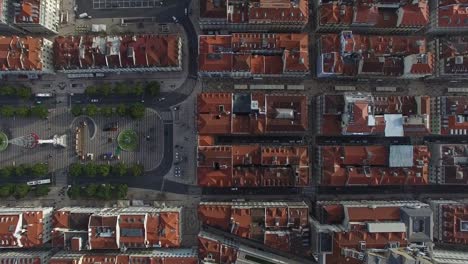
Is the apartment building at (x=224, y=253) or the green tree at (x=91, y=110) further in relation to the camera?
the green tree at (x=91, y=110)

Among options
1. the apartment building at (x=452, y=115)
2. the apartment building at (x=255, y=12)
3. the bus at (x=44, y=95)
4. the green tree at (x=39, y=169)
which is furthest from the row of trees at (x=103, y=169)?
the apartment building at (x=452, y=115)

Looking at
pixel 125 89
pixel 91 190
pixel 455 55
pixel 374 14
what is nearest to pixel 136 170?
pixel 91 190

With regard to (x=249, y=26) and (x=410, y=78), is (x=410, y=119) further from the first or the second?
(x=249, y=26)

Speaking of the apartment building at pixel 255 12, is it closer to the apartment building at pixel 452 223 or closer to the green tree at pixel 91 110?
the green tree at pixel 91 110

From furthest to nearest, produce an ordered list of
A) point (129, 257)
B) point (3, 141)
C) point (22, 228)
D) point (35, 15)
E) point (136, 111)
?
point (3, 141) < point (136, 111) < point (35, 15) < point (129, 257) < point (22, 228)

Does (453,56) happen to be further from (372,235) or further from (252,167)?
(252,167)

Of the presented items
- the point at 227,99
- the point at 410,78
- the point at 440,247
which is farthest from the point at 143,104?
the point at 440,247

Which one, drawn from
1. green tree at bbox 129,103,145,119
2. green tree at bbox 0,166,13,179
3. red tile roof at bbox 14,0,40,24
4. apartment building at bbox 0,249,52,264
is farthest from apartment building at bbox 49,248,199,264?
red tile roof at bbox 14,0,40,24
